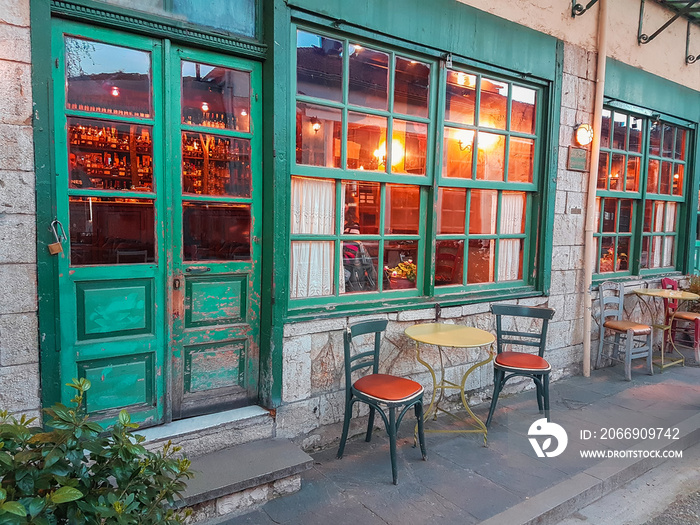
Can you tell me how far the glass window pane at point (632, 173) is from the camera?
6867 millimetres

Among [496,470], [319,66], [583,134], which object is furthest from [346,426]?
[583,134]

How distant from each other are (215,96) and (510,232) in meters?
3.60

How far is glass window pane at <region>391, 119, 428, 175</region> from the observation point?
14.7 ft

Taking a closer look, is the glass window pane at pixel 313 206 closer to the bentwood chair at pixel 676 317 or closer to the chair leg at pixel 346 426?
the chair leg at pixel 346 426

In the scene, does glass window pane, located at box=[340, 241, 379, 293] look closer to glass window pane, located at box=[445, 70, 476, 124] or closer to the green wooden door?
the green wooden door

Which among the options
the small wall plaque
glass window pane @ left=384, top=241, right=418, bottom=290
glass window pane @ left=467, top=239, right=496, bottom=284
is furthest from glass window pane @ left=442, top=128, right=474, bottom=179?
the small wall plaque

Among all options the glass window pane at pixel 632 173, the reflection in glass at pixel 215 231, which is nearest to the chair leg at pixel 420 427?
the reflection in glass at pixel 215 231

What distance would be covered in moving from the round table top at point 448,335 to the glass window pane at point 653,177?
4939mm

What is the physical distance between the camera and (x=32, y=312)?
9.53 ft

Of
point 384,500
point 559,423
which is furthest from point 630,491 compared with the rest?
point 384,500

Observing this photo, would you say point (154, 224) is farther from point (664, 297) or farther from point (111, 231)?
point (664, 297)

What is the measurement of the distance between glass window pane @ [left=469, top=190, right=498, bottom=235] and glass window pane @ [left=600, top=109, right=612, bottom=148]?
2.22m

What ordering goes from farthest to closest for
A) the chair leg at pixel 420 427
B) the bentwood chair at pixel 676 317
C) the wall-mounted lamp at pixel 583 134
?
the bentwood chair at pixel 676 317 < the wall-mounted lamp at pixel 583 134 < the chair leg at pixel 420 427

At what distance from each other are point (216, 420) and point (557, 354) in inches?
166
